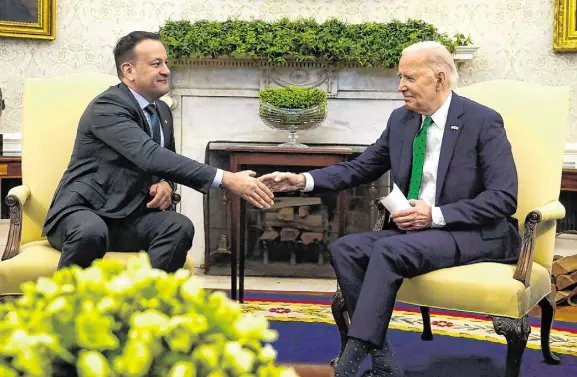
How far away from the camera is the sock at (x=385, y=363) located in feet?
9.29

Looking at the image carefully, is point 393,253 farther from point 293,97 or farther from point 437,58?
point 293,97

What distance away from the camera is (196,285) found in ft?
3.58

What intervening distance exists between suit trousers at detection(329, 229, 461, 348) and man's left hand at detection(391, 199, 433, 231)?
3cm

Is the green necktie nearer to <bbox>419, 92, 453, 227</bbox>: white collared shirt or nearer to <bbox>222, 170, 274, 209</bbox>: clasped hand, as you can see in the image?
<bbox>419, 92, 453, 227</bbox>: white collared shirt

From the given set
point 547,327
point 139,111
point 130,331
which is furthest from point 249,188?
point 130,331

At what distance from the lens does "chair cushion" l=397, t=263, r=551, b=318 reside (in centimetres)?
270

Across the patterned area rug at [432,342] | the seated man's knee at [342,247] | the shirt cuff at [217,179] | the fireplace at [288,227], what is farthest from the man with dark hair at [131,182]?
the fireplace at [288,227]

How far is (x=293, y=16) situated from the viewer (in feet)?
17.6

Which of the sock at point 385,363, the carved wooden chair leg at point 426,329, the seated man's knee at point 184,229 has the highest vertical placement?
the seated man's knee at point 184,229

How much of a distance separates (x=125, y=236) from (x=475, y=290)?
54.8 inches

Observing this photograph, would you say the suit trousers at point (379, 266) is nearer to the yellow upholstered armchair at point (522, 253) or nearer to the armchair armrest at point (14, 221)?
the yellow upholstered armchair at point (522, 253)

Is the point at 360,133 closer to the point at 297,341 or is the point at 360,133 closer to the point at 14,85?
the point at 297,341

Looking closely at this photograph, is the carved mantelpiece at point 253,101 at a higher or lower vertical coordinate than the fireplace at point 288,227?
higher

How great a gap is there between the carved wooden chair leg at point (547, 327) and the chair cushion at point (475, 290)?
1.66 ft
